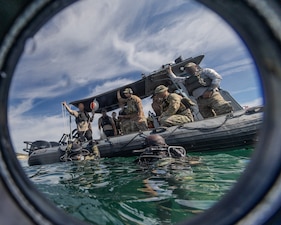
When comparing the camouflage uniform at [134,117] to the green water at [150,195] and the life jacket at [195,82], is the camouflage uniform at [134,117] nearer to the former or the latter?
the life jacket at [195,82]

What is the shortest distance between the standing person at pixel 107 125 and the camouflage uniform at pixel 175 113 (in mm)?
2596

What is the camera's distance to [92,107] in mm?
10023

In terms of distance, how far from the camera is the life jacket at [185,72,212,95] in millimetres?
6651

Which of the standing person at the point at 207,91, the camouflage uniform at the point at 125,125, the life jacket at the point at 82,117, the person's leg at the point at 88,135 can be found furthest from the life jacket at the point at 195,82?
the life jacket at the point at 82,117

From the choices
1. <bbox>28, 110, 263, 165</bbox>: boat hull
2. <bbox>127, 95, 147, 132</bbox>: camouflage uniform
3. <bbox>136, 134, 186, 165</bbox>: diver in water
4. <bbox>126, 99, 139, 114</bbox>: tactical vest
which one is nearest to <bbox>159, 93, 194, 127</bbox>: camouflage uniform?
<bbox>28, 110, 263, 165</bbox>: boat hull

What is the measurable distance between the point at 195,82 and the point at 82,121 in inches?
175

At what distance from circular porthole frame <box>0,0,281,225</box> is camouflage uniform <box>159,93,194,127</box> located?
20.1 feet

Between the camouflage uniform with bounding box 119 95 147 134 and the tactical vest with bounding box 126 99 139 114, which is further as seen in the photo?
the tactical vest with bounding box 126 99 139 114

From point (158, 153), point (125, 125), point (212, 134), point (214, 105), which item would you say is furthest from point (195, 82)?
point (158, 153)

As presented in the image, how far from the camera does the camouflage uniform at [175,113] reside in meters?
6.79

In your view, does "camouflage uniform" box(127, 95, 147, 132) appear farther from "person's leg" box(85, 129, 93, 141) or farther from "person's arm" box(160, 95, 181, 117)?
"person's leg" box(85, 129, 93, 141)

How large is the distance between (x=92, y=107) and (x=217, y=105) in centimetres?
507

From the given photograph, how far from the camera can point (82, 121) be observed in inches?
376

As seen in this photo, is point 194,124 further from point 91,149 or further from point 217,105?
point 91,149
